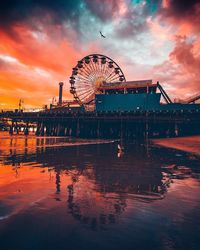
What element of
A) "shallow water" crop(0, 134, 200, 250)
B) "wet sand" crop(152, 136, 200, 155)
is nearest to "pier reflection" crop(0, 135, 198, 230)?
"shallow water" crop(0, 134, 200, 250)

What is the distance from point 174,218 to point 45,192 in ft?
15.2

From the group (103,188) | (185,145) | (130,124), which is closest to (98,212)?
(103,188)

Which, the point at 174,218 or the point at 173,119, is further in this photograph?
the point at 173,119

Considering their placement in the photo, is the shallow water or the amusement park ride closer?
the shallow water

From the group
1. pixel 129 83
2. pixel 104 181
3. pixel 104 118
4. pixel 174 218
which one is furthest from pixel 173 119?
pixel 174 218

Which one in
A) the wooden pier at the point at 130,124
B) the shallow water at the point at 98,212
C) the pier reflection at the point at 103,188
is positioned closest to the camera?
the shallow water at the point at 98,212

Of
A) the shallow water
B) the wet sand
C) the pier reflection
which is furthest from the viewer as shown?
the wet sand

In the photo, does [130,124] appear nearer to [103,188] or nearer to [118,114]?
[118,114]

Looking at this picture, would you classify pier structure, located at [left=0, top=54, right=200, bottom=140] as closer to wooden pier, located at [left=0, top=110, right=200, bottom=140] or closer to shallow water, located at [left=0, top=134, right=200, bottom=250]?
wooden pier, located at [left=0, top=110, right=200, bottom=140]

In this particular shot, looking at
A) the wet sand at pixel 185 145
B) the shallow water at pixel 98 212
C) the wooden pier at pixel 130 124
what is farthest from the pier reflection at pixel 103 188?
the wooden pier at pixel 130 124

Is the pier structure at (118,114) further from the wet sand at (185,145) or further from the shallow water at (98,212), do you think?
the shallow water at (98,212)

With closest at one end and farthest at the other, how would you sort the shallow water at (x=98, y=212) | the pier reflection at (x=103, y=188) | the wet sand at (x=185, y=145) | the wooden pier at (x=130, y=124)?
the shallow water at (x=98, y=212), the pier reflection at (x=103, y=188), the wet sand at (x=185, y=145), the wooden pier at (x=130, y=124)

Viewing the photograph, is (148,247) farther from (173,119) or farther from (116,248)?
(173,119)

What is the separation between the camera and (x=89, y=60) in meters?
66.3
